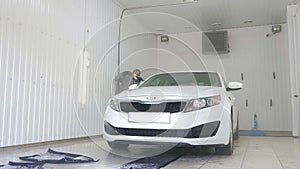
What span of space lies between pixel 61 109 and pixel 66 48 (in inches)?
40.5

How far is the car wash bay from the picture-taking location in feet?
11.4

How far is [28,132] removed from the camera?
3840 mm

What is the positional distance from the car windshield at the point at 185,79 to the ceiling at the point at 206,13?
11.0 feet

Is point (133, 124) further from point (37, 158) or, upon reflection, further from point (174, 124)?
point (37, 158)

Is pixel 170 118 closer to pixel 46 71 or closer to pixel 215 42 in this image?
pixel 46 71

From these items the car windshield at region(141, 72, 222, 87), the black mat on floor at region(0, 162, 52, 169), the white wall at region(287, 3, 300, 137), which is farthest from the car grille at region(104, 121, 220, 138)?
the white wall at region(287, 3, 300, 137)

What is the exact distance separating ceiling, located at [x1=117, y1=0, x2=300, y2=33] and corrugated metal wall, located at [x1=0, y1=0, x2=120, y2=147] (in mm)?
1812

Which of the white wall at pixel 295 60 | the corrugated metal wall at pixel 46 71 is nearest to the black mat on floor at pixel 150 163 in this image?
the corrugated metal wall at pixel 46 71

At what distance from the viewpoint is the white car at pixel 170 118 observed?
106 inches

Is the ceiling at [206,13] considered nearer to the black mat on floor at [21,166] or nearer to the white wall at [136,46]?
the white wall at [136,46]

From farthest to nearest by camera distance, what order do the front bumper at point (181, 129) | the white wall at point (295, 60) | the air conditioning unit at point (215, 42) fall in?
1. the air conditioning unit at point (215, 42)
2. the white wall at point (295, 60)
3. the front bumper at point (181, 129)

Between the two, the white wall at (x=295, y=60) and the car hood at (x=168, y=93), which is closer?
the car hood at (x=168, y=93)

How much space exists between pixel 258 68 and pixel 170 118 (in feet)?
21.7

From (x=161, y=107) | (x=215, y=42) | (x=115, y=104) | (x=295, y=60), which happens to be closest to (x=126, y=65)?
(x=215, y=42)
